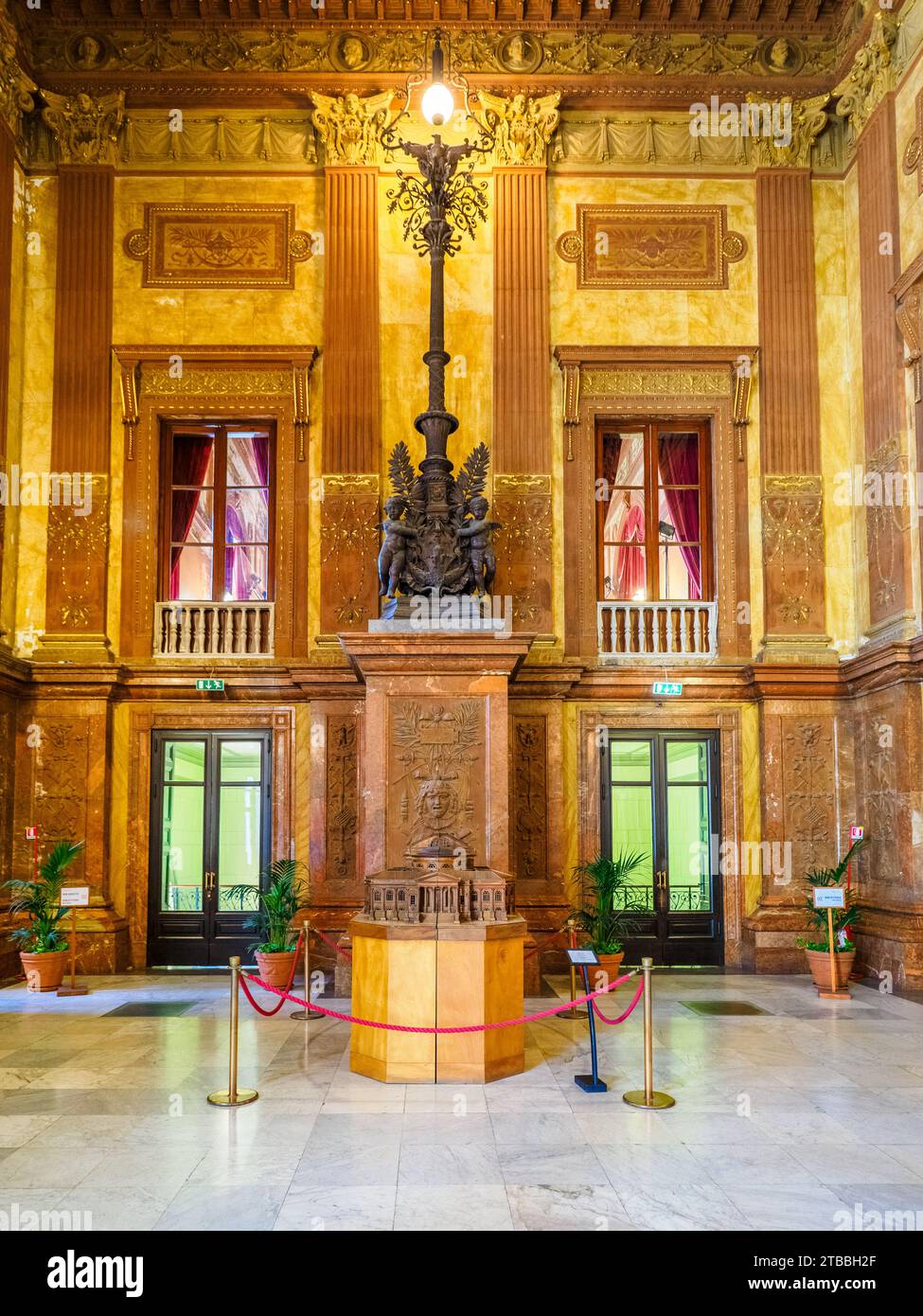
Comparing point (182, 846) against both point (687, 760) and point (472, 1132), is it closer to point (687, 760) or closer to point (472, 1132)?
point (687, 760)

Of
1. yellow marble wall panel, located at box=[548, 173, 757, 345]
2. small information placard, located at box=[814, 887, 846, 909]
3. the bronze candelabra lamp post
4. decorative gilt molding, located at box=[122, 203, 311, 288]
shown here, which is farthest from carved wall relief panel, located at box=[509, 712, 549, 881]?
decorative gilt molding, located at box=[122, 203, 311, 288]

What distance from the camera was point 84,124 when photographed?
12.9 meters

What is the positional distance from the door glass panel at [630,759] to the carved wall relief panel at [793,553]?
80.1 inches

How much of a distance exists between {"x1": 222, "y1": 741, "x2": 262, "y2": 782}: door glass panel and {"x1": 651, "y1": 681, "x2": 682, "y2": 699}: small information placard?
15.2 ft

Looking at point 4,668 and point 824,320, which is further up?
point 824,320

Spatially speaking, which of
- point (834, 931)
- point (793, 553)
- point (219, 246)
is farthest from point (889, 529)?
point (219, 246)

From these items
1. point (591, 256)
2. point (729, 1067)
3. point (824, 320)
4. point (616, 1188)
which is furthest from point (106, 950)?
point (824, 320)

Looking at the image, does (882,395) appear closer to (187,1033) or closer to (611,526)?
(611,526)

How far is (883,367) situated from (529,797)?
6092 mm

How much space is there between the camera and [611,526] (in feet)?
43.1

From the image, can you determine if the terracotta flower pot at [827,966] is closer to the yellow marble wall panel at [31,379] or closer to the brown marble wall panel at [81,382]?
the brown marble wall panel at [81,382]

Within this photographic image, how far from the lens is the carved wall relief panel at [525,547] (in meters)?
12.5

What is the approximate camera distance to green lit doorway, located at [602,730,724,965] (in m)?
12.3

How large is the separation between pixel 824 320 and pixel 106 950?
11016 mm
